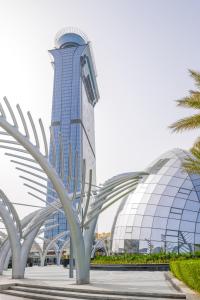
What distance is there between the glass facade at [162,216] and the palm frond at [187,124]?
2951cm

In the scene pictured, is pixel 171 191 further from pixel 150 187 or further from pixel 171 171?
pixel 171 171

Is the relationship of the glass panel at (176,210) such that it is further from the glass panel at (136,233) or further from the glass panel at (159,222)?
the glass panel at (136,233)

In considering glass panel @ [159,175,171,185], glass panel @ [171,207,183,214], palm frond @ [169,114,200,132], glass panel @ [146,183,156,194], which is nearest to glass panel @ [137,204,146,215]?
glass panel @ [146,183,156,194]

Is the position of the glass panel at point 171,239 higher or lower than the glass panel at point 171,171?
lower

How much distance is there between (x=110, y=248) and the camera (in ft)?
172

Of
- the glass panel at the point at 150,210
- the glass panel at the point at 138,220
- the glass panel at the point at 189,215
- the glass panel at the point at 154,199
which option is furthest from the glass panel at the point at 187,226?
the glass panel at the point at 138,220

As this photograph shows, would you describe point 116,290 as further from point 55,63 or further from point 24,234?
point 55,63

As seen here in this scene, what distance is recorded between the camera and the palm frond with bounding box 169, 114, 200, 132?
1530 centimetres

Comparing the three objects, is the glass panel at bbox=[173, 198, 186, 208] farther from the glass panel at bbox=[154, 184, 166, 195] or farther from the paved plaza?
the paved plaza

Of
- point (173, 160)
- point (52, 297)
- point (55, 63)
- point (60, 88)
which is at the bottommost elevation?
point (52, 297)

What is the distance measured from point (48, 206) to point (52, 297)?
912cm

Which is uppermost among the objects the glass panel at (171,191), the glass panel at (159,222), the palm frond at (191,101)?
the glass panel at (171,191)

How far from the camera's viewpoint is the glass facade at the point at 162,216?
4547 cm

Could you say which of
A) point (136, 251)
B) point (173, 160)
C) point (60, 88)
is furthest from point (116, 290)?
point (60, 88)
